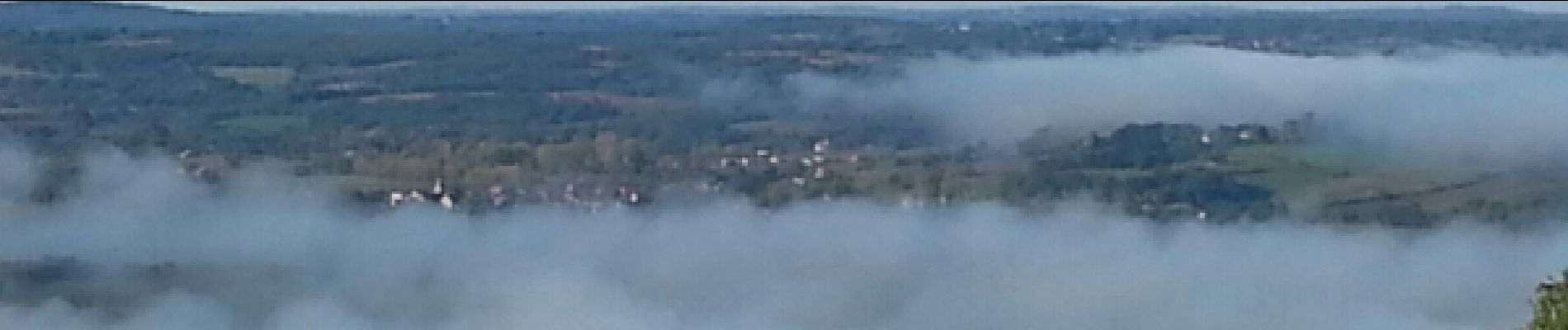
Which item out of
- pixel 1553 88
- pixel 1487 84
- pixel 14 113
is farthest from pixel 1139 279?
pixel 14 113

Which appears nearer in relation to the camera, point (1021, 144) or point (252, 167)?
point (252, 167)

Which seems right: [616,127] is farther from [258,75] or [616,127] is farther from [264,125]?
[258,75]

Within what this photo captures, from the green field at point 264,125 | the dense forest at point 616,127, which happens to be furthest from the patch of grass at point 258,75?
the green field at point 264,125

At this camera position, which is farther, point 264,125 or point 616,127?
point 616,127

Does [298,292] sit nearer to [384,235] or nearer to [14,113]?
[384,235]

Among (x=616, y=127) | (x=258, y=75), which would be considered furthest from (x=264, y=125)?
(x=258, y=75)

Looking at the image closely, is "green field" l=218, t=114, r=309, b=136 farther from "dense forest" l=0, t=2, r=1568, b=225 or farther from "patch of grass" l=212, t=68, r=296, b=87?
"patch of grass" l=212, t=68, r=296, b=87

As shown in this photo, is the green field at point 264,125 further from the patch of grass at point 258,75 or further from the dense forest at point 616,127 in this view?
the patch of grass at point 258,75
